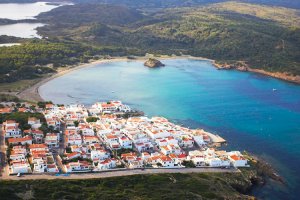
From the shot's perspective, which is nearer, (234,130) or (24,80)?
(234,130)

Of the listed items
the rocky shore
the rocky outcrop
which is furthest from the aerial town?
the rocky outcrop

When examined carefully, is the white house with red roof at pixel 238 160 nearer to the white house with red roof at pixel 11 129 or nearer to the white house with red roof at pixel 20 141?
the white house with red roof at pixel 20 141

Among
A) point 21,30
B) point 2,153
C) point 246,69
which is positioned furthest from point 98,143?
point 21,30

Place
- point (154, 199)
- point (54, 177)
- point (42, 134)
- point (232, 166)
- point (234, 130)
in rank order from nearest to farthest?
point (154, 199) < point (54, 177) < point (232, 166) < point (42, 134) < point (234, 130)

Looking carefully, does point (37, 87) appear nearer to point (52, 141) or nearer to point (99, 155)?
point (52, 141)

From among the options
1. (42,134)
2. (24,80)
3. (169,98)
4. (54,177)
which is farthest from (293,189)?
(24,80)

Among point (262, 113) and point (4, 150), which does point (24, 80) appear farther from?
point (262, 113)
